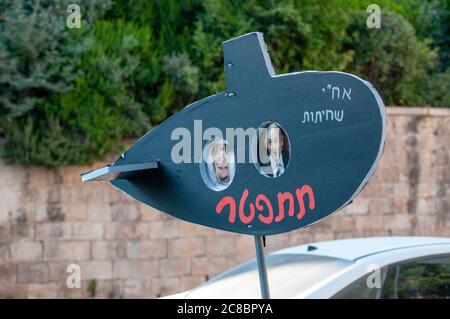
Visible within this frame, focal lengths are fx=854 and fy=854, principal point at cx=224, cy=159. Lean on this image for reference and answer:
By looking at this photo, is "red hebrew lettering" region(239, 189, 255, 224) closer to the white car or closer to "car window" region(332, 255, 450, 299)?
the white car

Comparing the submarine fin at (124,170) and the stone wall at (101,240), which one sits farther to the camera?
the stone wall at (101,240)

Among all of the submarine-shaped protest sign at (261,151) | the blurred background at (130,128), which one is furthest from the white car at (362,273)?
the blurred background at (130,128)

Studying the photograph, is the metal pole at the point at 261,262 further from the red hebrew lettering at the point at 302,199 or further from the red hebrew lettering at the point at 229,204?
the red hebrew lettering at the point at 302,199

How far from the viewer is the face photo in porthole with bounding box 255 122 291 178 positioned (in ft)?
9.30

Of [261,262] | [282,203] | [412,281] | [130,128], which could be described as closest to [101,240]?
[130,128]

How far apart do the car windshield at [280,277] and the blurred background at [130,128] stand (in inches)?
145

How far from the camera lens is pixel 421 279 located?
5.05m

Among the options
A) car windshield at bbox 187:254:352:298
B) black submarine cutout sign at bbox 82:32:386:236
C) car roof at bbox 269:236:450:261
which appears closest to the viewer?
black submarine cutout sign at bbox 82:32:386:236

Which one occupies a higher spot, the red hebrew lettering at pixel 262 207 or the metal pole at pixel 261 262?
the red hebrew lettering at pixel 262 207

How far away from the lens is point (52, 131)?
8898 millimetres

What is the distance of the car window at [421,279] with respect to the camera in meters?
4.94

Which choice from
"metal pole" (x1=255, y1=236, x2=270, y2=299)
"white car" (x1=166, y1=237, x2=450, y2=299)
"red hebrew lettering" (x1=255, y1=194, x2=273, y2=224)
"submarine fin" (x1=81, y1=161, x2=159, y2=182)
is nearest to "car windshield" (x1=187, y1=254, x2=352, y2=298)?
"white car" (x1=166, y1=237, x2=450, y2=299)

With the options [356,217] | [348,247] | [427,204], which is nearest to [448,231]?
[427,204]

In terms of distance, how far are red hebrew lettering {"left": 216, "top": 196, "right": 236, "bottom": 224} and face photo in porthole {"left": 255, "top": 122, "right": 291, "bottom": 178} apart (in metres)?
0.14
